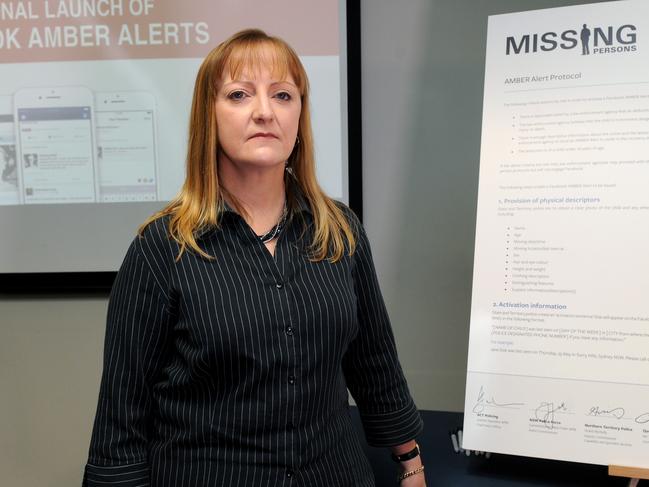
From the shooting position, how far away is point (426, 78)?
1.74 meters

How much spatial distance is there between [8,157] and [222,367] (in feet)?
3.99

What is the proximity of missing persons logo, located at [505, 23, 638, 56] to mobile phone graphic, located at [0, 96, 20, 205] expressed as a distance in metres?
1.43

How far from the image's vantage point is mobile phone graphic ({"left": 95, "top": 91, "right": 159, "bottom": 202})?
1.76 m

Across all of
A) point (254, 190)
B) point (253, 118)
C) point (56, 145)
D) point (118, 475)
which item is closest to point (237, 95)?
point (253, 118)

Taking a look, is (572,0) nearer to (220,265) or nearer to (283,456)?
(220,265)

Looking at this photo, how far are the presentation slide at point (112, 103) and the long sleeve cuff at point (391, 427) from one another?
74 cm

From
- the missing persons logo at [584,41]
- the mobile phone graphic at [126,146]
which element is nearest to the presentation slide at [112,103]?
the mobile phone graphic at [126,146]

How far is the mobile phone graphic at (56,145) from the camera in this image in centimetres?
177

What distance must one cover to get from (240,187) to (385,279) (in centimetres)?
83

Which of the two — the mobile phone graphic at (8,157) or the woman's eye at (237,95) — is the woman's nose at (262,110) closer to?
the woman's eye at (237,95)

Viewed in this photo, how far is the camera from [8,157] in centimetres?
180

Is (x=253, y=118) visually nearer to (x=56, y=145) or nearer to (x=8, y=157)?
(x=56, y=145)

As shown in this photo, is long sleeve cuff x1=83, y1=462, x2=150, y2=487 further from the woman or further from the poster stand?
the poster stand

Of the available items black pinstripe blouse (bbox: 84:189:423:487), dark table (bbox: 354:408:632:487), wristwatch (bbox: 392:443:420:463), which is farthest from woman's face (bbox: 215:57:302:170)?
dark table (bbox: 354:408:632:487)
